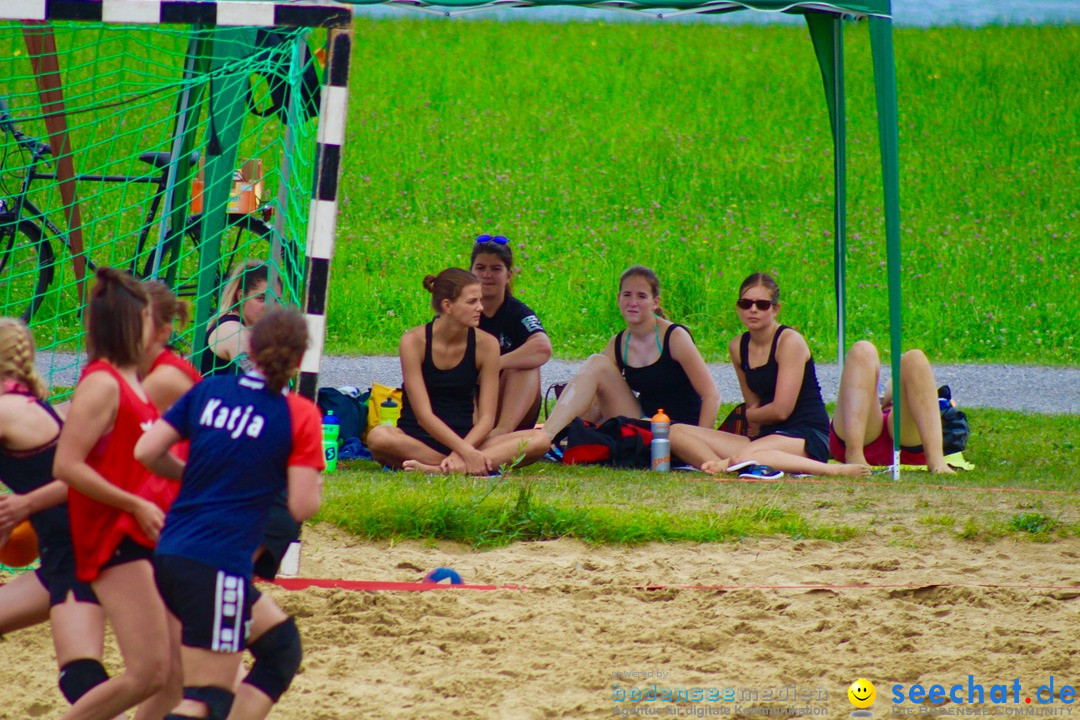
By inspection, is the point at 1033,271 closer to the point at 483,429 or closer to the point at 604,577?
the point at 483,429

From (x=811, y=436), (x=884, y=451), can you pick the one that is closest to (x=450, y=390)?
(x=811, y=436)

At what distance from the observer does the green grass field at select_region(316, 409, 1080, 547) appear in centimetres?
553

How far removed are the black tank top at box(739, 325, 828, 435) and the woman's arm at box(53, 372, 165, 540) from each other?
4.60 m

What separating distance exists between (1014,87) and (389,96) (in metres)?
11.0

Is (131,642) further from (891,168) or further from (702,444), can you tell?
(891,168)

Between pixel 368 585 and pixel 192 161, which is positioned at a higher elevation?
pixel 192 161


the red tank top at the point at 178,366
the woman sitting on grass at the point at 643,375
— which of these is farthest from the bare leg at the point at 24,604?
the woman sitting on grass at the point at 643,375

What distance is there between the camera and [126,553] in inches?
121

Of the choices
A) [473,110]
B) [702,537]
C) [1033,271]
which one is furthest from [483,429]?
[473,110]

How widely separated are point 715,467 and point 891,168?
186 cm

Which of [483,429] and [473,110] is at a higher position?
[473,110]

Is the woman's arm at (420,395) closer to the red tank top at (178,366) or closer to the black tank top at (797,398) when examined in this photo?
the black tank top at (797,398)

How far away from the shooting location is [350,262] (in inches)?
598

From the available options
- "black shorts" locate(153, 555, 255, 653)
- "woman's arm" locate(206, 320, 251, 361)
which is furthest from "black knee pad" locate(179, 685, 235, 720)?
"woman's arm" locate(206, 320, 251, 361)
